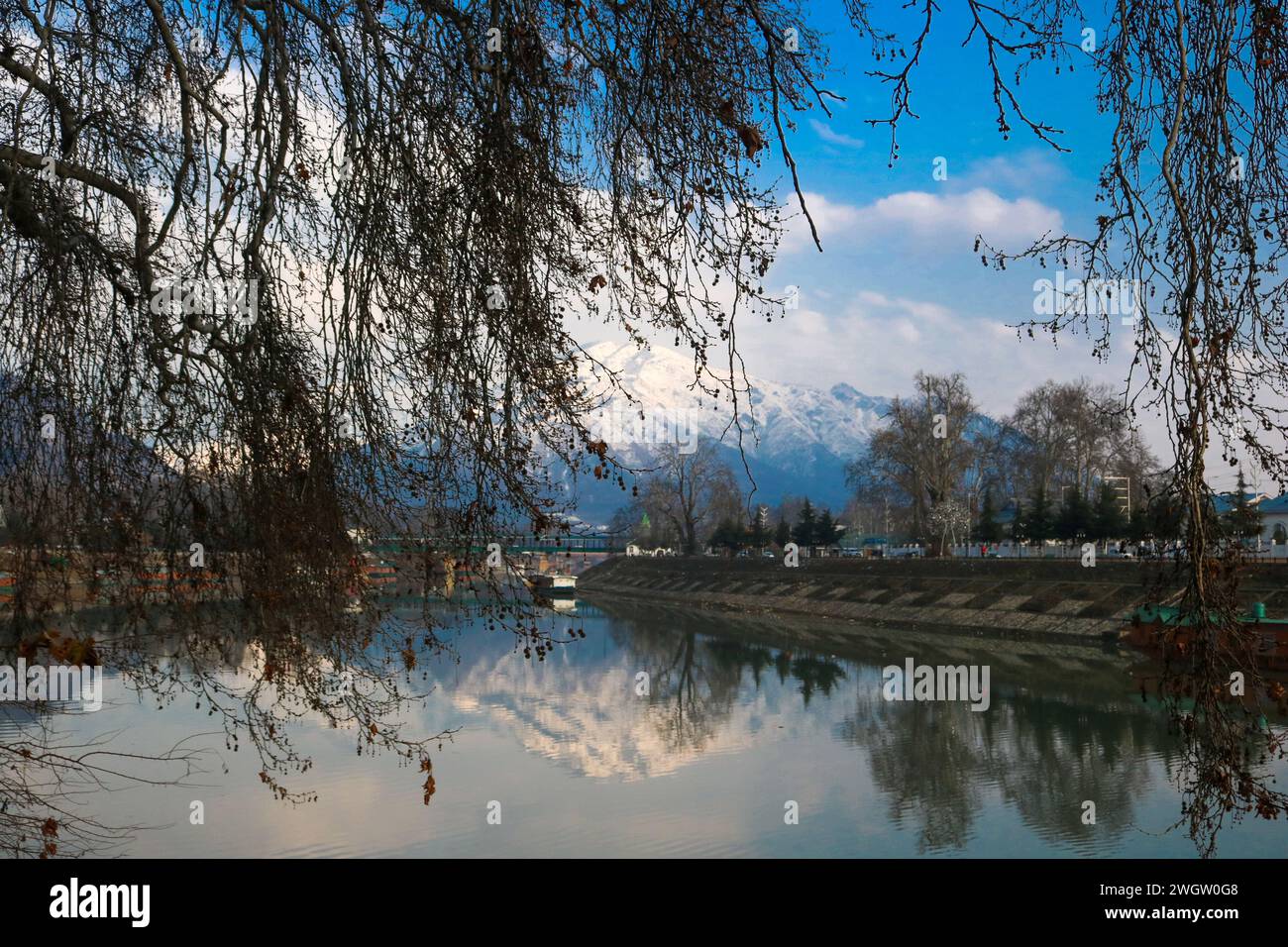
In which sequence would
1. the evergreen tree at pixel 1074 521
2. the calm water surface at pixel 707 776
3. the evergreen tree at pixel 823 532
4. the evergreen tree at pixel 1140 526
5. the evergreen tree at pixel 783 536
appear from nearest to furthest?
the evergreen tree at pixel 1140 526 → the calm water surface at pixel 707 776 → the evergreen tree at pixel 1074 521 → the evergreen tree at pixel 823 532 → the evergreen tree at pixel 783 536

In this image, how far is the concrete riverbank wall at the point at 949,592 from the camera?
1021 inches

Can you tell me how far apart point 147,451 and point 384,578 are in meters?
1.10

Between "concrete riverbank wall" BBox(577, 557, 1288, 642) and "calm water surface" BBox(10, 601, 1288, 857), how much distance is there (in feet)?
12.3

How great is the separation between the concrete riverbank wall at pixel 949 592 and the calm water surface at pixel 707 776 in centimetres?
375

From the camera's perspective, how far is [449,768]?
14906 mm

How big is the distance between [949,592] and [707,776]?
19.5 meters

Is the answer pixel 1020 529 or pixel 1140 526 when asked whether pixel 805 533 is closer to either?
pixel 1020 529

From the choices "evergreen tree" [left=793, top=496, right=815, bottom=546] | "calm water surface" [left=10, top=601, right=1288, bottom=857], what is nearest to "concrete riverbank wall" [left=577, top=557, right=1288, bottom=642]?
"calm water surface" [left=10, top=601, right=1288, bottom=857]

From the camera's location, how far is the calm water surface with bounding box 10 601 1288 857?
1175 cm

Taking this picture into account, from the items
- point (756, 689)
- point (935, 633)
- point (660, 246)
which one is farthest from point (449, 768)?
point (935, 633)

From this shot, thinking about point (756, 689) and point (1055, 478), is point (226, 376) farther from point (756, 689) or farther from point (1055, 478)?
point (1055, 478)

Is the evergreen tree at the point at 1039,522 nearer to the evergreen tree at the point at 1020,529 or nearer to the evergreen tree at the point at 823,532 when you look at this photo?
the evergreen tree at the point at 1020,529

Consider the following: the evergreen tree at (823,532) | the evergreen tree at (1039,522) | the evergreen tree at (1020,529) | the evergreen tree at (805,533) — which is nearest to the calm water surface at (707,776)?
the evergreen tree at (1039,522)

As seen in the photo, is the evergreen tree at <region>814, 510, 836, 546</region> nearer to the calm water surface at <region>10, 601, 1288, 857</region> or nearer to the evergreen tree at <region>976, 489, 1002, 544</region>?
the evergreen tree at <region>976, 489, 1002, 544</region>
